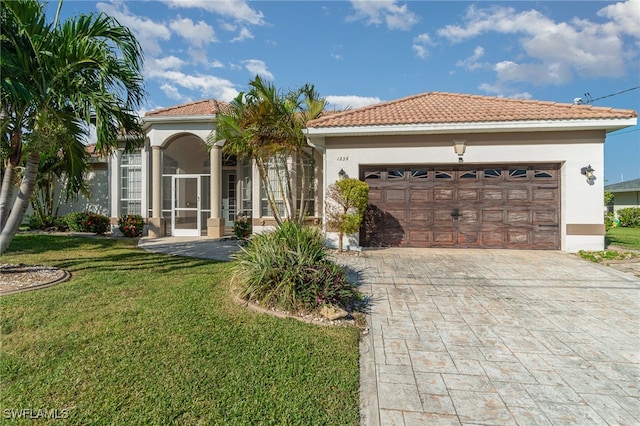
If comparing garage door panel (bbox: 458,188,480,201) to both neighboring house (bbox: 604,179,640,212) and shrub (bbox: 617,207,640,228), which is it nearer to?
shrub (bbox: 617,207,640,228)

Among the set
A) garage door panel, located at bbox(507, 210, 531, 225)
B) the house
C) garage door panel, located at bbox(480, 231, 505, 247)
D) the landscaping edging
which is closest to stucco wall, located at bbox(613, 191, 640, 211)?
the house

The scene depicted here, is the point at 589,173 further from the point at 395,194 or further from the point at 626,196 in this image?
the point at 626,196

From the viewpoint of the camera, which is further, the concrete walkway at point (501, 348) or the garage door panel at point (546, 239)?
the garage door panel at point (546, 239)

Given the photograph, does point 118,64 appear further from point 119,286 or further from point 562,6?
point 562,6

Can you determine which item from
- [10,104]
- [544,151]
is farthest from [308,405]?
[544,151]

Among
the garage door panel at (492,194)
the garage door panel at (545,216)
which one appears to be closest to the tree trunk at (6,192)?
the garage door panel at (492,194)

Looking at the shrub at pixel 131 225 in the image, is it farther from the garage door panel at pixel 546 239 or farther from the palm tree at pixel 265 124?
the garage door panel at pixel 546 239

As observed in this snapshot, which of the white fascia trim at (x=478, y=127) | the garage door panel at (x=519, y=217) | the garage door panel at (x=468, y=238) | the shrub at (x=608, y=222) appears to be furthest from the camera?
the shrub at (x=608, y=222)

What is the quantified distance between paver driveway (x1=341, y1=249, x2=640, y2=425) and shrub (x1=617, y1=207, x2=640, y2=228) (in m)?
22.0

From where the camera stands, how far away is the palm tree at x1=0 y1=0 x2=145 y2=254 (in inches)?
212

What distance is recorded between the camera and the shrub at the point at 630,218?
72.2 feet

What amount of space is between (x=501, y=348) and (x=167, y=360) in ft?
13.1

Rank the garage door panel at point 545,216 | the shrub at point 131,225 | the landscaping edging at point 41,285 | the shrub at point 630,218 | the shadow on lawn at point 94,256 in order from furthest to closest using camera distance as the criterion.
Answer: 1. the shrub at point 630,218
2. the shrub at point 131,225
3. the garage door panel at point 545,216
4. the shadow on lawn at point 94,256
5. the landscaping edging at point 41,285

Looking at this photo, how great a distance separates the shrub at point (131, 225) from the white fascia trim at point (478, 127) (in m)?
9.06
